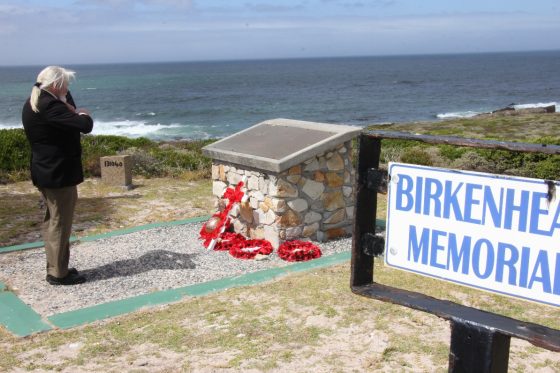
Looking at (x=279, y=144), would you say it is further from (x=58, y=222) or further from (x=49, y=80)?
(x=49, y=80)

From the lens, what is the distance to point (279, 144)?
7.80 m

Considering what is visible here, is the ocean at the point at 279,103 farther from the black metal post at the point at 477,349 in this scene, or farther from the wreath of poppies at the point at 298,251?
the black metal post at the point at 477,349

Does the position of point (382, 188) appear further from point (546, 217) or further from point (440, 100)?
point (440, 100)

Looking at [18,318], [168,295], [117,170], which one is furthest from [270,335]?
[117,170]

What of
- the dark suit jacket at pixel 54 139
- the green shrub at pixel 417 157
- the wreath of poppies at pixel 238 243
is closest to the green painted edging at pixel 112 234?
the wreath of poppies at pixel 238 243

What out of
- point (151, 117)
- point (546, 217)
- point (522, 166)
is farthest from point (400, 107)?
point (546, 217)

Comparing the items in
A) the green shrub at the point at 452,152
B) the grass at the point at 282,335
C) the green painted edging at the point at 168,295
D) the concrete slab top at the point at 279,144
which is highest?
the concrete slab top at the point at 279,144

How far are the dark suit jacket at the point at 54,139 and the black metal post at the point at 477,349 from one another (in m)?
4.11

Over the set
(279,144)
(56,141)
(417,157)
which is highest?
(56,141)

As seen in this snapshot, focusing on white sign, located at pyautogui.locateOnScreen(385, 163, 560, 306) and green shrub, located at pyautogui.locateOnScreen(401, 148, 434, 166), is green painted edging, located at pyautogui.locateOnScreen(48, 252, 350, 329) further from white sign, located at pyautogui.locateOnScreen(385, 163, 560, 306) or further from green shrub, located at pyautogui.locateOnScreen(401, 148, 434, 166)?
green shrub, located at pyautogui.locateOnScreen(401, 148, 434, 166)

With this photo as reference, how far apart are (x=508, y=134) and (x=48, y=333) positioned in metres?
20.8

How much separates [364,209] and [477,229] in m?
0.51

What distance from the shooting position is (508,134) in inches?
909

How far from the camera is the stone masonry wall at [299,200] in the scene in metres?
7.46
